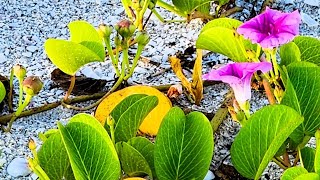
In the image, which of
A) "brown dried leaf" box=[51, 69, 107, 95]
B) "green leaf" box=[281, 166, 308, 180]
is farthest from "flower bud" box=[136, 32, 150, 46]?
"green leaf" box=[281, 166, 308, 180]

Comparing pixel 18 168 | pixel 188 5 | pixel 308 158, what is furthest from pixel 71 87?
pixel 308 158

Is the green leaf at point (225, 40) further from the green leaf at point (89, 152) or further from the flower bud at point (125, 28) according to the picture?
the green leaf at point (89, 152)

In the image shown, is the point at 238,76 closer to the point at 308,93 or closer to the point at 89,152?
the point at 308,93

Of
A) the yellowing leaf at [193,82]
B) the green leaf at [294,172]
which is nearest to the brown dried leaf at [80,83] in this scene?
the yellowing leaf at [193,82]

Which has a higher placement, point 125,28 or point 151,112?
point 125,28

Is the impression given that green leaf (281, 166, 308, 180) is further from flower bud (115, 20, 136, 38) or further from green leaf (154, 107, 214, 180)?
flower bud (115, 20, 136, 38)

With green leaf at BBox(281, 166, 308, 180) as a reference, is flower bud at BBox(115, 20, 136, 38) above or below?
above
